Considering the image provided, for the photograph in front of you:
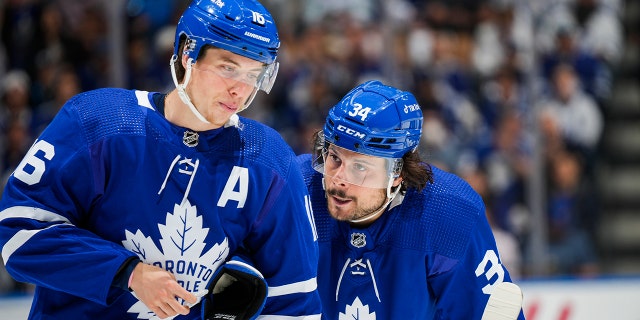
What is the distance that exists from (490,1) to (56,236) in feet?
14.9

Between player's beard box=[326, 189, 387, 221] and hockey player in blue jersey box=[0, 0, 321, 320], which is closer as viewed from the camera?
hockey player in blue jersey box=[0, 0, 321, 320]

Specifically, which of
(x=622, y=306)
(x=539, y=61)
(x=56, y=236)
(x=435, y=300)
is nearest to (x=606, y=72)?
(x=539, y=61)

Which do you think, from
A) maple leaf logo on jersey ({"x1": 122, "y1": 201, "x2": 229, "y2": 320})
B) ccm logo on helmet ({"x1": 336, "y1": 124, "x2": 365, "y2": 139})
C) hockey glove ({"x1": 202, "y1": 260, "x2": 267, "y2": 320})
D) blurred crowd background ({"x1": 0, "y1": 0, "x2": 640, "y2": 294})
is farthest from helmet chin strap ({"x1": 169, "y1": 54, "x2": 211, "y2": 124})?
blurred crowd background ({"x1": 0, "y1": 0, "x2": 640, "y2": 294})

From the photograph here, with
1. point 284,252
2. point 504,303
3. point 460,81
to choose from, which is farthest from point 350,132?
point 460,81

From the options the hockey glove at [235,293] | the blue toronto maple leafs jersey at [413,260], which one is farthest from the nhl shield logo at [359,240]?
the hockey glove at [235,293]

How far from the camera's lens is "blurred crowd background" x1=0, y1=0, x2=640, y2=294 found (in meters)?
4.70

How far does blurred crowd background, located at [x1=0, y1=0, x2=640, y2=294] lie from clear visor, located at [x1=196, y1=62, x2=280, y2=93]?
2.71 m

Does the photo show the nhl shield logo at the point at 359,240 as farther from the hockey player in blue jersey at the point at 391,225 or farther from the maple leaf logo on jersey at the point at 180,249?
the maple leaf logo on jersey at the point at 180,249

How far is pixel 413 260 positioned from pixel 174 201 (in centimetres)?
74

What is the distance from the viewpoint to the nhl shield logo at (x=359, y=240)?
7.91ft

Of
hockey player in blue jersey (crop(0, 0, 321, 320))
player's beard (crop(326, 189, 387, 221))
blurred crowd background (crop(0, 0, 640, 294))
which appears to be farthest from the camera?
blurred crowd background (crop(0, 0, 640, 294))

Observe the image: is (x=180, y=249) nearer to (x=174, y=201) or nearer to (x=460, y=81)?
(x=174, y=201)

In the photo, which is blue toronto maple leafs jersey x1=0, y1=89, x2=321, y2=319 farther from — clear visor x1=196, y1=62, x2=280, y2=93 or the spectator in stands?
the spectator in stands

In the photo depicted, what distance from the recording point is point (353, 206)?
2.37 m
